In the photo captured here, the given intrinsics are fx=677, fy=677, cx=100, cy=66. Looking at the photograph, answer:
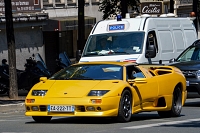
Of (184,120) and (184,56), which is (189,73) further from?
(184,120)

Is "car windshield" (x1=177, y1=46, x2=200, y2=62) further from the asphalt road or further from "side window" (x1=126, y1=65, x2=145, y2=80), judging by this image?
Answer: "side window" (x1=126, y1=65, x2=145, y2=80)

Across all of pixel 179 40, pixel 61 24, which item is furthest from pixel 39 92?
pixel 61 24

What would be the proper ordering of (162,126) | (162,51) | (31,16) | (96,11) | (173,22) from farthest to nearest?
(96,11) → (31,16) → (173,22) → (162,51) → (162,126)

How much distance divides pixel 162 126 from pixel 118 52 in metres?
8.03

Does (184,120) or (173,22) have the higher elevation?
(173,22)

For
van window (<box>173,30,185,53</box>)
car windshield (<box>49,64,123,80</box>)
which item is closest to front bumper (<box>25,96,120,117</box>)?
car windshield (<box>49,64,123,80</box>)

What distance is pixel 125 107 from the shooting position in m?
13.3

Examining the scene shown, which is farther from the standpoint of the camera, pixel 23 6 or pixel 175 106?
pixel 23 6

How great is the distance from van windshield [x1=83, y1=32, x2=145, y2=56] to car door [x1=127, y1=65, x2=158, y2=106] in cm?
594

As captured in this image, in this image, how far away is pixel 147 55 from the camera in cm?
2053

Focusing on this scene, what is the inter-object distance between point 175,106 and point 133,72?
152cm

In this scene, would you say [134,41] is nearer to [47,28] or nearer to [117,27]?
[117,27]

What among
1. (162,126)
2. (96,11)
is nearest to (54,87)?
(162,126)

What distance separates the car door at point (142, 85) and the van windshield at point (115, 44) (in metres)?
5.94
